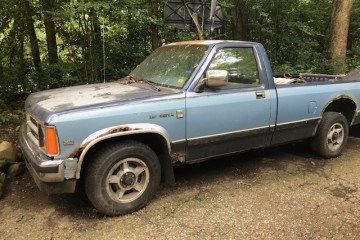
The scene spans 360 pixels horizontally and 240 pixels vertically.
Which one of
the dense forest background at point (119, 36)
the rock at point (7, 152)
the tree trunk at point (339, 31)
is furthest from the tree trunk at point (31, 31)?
the tree trunk at point (339, 31)

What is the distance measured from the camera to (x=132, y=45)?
38.8 feet

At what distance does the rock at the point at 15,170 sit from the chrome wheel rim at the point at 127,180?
168 centimetres

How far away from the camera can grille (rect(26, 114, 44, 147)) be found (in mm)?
3627

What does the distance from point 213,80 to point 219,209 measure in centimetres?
144

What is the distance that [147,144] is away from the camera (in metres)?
4.08

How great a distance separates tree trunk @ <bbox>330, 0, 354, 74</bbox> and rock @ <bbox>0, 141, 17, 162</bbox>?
8828 millimetres

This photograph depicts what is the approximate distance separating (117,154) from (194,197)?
118 cm

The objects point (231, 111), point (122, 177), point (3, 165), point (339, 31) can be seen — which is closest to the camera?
point (122, 177)

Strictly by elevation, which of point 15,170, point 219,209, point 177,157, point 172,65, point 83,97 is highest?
point 172,65

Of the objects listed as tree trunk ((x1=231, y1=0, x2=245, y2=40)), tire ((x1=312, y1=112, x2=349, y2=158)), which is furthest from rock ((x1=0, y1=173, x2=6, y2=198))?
tree trunk ((x1=231, y1=0, x2=245, y2=40))

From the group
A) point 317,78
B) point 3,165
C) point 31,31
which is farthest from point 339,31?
point 3,165

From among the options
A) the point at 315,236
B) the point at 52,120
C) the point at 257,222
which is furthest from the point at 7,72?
the point at 315,236

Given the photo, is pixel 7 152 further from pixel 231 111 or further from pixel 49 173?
pixel 231 111

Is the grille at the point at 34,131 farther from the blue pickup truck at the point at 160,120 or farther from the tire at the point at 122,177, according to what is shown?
the tire at the point at 122,177
